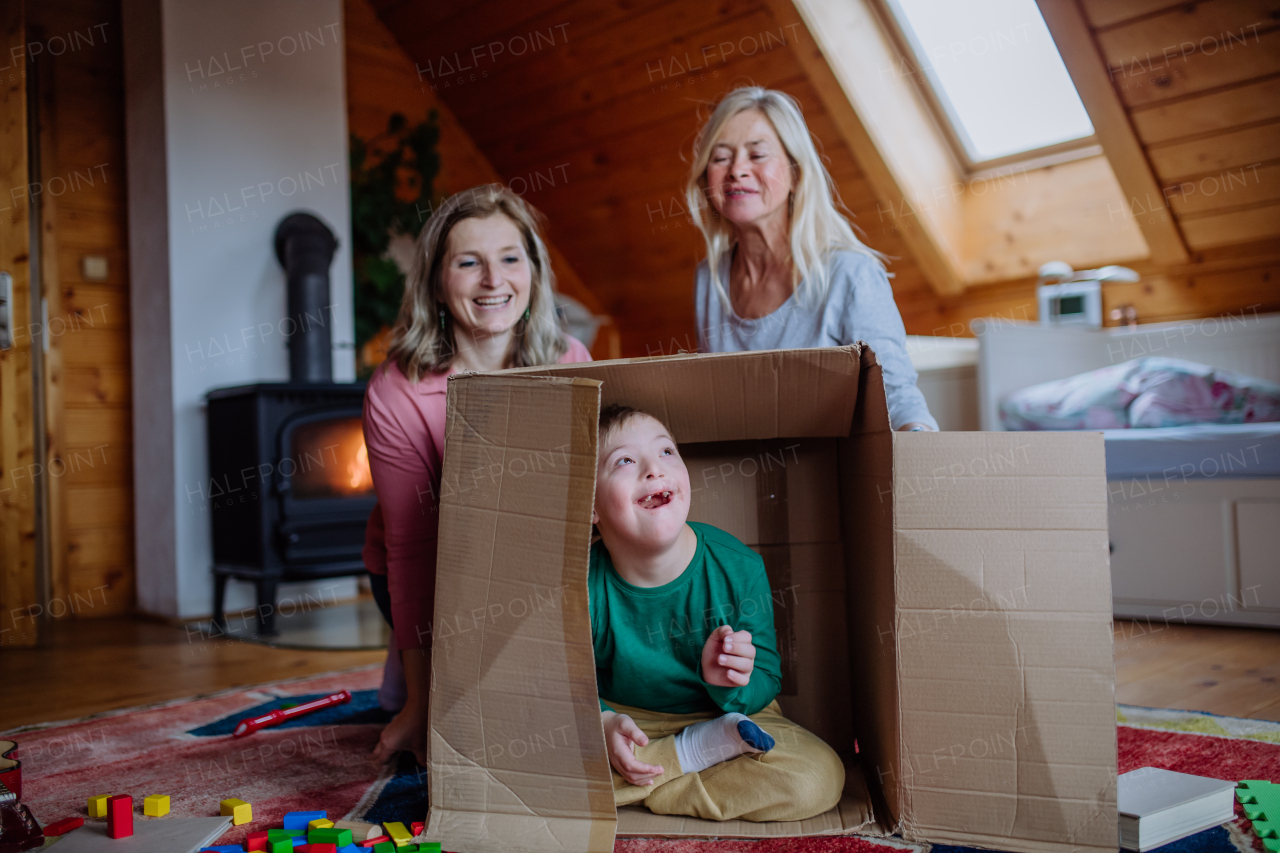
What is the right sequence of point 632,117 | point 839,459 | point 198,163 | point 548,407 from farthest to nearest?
point 632,117
point 198,163
point 839,459
point 548,407

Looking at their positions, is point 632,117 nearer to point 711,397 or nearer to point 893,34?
point 893,34

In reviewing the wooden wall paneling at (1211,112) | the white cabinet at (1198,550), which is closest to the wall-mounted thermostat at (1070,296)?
the wooden wall paneling at (1211,112)

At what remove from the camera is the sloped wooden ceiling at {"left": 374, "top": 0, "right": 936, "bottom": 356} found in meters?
3.19

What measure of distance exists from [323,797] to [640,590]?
19.4 inches

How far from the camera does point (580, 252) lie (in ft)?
14.0

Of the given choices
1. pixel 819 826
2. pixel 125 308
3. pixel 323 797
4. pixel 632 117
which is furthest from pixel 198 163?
pixel 819 826

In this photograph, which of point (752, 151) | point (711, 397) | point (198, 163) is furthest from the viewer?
point (198, 163)

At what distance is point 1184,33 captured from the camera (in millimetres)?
2445

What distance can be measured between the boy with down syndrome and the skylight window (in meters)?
2.34

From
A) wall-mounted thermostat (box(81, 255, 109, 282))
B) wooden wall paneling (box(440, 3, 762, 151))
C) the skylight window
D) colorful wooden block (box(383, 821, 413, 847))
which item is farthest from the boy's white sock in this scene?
wall-mounted thermostat (box(81, 255, 109, 282))

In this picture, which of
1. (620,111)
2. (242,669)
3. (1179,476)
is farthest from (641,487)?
(620,111)

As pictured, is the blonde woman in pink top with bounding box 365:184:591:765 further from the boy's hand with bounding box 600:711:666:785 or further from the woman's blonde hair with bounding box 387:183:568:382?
the boy's hand with bounding box 600:711:666:785

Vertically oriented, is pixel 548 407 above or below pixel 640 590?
above

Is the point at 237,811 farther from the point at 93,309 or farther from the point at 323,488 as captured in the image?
the point at 93,309
